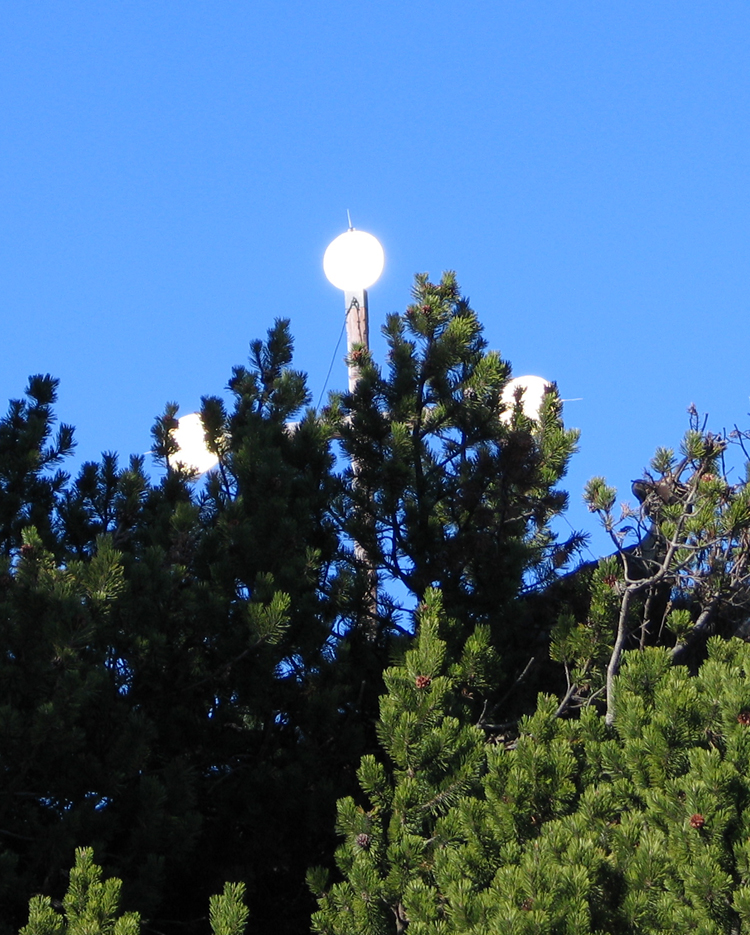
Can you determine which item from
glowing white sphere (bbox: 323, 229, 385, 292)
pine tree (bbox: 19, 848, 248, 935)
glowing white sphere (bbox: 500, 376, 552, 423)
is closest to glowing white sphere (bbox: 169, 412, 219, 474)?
glowing white sphere (bbox: 323, 229, 385, 292)

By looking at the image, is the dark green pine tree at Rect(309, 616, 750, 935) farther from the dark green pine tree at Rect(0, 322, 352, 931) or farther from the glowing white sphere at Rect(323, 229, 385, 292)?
the glowing white sphere at Rect(323, 229, 385, 292)

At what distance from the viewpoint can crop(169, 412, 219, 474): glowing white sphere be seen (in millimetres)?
8281

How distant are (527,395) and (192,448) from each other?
214 centimetres

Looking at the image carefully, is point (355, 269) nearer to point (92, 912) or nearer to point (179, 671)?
point (179, 671)

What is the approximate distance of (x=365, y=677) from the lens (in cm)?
767

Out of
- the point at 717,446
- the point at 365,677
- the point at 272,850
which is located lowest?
the point at 272,850

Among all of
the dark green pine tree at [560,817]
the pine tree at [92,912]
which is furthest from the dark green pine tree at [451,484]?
the pine tree at [92,912]

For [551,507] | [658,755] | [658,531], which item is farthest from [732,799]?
[551,507]

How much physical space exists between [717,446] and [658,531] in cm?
54

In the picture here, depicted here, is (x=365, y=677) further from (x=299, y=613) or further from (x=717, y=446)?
(x=717, y=446)

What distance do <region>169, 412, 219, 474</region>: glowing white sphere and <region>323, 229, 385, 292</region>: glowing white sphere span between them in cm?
128

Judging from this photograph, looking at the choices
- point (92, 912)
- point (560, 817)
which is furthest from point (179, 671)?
point (560, 817)

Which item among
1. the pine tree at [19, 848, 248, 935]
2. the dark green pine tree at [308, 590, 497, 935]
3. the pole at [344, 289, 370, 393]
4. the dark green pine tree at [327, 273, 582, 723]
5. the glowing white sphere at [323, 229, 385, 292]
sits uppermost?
the glowing white sphere at [323, 229, 385, 292]

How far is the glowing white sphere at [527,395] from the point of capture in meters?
8.20
